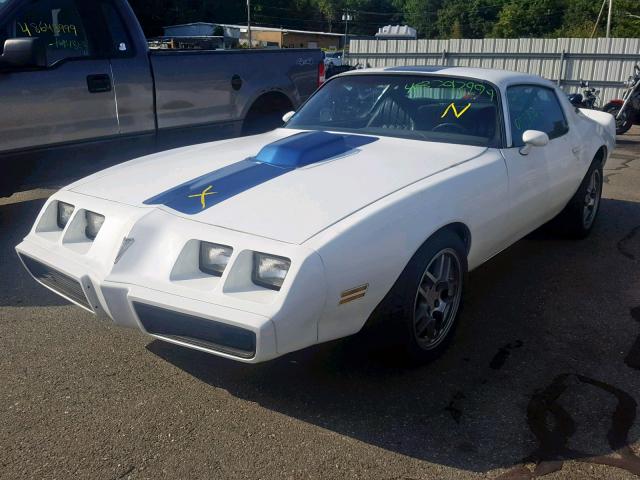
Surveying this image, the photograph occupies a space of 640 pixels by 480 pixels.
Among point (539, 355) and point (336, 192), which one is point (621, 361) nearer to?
point (539, 355)

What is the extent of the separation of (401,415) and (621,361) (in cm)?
134

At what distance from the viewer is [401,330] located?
292 centimetres

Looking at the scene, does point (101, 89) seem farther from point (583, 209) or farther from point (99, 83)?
point (583, 209)

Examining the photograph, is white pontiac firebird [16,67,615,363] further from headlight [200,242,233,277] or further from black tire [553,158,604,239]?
black tire [553,158,604,239]

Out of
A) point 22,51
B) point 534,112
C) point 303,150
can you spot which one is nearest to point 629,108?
point 534,112

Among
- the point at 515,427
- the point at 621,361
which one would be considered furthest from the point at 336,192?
the point at 621,361

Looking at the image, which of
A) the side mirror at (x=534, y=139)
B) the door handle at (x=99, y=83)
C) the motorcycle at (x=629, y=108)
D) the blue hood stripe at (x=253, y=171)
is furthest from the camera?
the motorcycle at (x=629, y=108)

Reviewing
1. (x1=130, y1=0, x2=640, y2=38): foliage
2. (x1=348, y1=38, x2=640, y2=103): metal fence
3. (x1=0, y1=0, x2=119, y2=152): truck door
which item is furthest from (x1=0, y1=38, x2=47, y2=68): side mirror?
(x1=130, y1=0, x2=640, y2=38): foliage

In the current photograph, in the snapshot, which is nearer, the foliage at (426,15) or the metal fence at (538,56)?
the metal fence at (538,56)

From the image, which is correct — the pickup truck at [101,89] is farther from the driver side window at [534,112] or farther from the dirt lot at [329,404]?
the driver side window at [534,112]

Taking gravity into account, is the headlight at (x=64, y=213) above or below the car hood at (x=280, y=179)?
below

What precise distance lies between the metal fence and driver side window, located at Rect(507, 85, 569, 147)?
12684 millimetres

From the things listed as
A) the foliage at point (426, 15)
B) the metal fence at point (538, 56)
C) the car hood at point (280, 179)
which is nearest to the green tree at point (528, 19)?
the foliage at point (426, 15)

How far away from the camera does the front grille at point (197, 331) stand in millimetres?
2482
